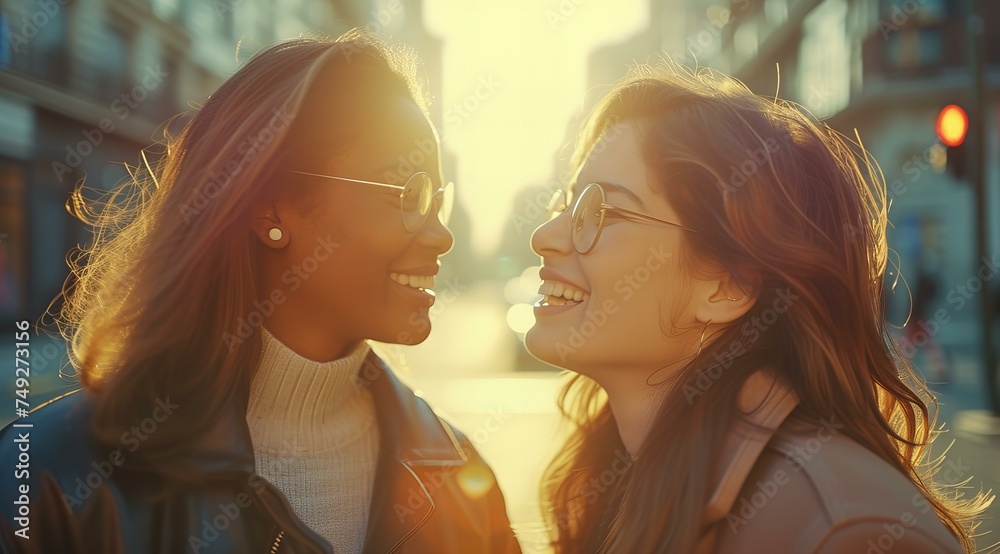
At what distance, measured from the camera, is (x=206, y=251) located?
84.7 inches

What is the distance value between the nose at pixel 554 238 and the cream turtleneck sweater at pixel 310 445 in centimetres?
69

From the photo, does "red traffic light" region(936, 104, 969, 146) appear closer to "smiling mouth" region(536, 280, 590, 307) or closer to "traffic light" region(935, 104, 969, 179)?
"traffic light" region(935, 104, 969, 179)

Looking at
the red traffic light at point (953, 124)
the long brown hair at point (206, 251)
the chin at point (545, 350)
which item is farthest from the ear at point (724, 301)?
the red traffic light at point (953, 124)

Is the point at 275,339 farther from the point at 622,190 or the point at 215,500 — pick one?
the point at 622,190

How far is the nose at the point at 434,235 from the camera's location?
245 centimetres

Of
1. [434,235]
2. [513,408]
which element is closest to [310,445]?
[434,235]

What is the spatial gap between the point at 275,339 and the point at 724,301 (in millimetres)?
1260

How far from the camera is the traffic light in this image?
307 inches

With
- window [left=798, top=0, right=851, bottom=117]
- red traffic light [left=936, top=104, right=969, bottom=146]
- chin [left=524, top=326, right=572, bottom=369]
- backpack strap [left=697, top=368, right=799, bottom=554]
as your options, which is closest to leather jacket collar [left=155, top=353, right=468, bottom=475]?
chin [left=524, top=326, right=572, bottom=369]

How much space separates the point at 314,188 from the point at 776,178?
50.4 inches

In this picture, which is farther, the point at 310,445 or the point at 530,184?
the point at 530,184

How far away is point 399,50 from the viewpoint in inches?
108

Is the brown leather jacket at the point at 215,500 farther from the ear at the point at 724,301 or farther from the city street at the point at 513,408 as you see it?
the ear at the point at 724,301

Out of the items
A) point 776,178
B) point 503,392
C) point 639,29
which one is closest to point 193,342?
point 776,178
